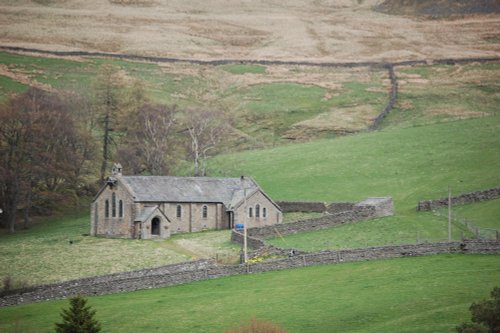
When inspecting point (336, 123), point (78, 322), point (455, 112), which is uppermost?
point (455, 112)

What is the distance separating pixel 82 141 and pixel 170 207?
2466cm

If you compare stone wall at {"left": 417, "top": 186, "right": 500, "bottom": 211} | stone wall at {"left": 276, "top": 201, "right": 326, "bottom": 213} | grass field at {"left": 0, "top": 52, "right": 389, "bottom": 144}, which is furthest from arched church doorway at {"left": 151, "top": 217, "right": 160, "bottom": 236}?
grass field at {"left": 0, "top": 52, "right": 389, "bottom": 144}

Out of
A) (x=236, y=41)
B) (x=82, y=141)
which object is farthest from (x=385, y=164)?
(x=236, y=41)

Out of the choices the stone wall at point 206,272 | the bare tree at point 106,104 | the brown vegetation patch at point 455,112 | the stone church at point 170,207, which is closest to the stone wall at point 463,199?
the stone church at point 170,207

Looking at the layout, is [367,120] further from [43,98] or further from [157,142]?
[43,98]

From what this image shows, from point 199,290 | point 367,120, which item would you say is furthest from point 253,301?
point 367,120

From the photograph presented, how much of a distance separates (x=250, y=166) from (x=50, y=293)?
51.5 m

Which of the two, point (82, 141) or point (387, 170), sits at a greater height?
point (82, 141)

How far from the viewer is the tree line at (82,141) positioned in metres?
99.7

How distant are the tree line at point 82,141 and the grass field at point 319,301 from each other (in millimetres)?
40582

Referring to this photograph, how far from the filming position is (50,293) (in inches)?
2450

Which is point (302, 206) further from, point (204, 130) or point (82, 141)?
point (204, 130)

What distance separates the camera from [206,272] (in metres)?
65.2

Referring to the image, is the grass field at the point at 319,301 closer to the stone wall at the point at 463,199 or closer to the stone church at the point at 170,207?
the stone wall at the point at 463,199
